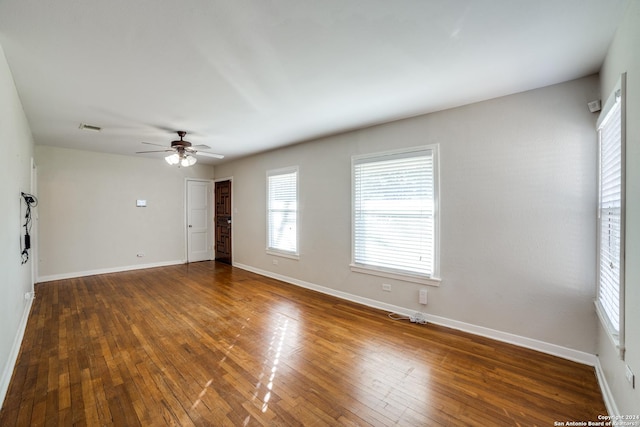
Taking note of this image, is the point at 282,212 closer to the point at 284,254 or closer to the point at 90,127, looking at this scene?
the point at 284,254

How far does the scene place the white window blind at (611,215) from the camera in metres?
1.81

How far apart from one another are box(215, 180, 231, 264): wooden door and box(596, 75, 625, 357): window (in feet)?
21.6

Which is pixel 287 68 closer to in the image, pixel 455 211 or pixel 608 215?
pixel 455 211

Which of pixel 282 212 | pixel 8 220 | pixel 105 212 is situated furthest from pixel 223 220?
pixel 8 220

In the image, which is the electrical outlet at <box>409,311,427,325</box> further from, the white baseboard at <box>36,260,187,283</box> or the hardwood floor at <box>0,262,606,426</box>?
the white baseboard at <box>36,260,187,283</box>

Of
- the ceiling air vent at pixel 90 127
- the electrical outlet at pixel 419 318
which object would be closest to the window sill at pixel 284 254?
the electrical outlet at pixel 419 318

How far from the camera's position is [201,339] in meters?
2.93

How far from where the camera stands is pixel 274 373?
91.6 inches

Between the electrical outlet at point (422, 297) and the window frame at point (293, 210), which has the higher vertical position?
the window frame at point (293, 210)

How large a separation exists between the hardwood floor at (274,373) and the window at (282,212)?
167 cm

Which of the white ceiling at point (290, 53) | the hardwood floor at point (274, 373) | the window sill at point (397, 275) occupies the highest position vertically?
the white ceiling at point (290, 53)

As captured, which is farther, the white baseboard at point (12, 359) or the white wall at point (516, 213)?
the white wall at point (516, 213)

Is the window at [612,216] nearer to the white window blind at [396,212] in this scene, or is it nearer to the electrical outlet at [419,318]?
the white window blind at [396,212]

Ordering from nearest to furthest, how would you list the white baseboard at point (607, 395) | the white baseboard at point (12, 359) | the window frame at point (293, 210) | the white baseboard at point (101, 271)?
1. the white baseboard at point (607, 395)
2. the white baseboard at point (12, 359)
3. the window frame at point (293, 210)
4. the white baseboard at point (101, 271)
